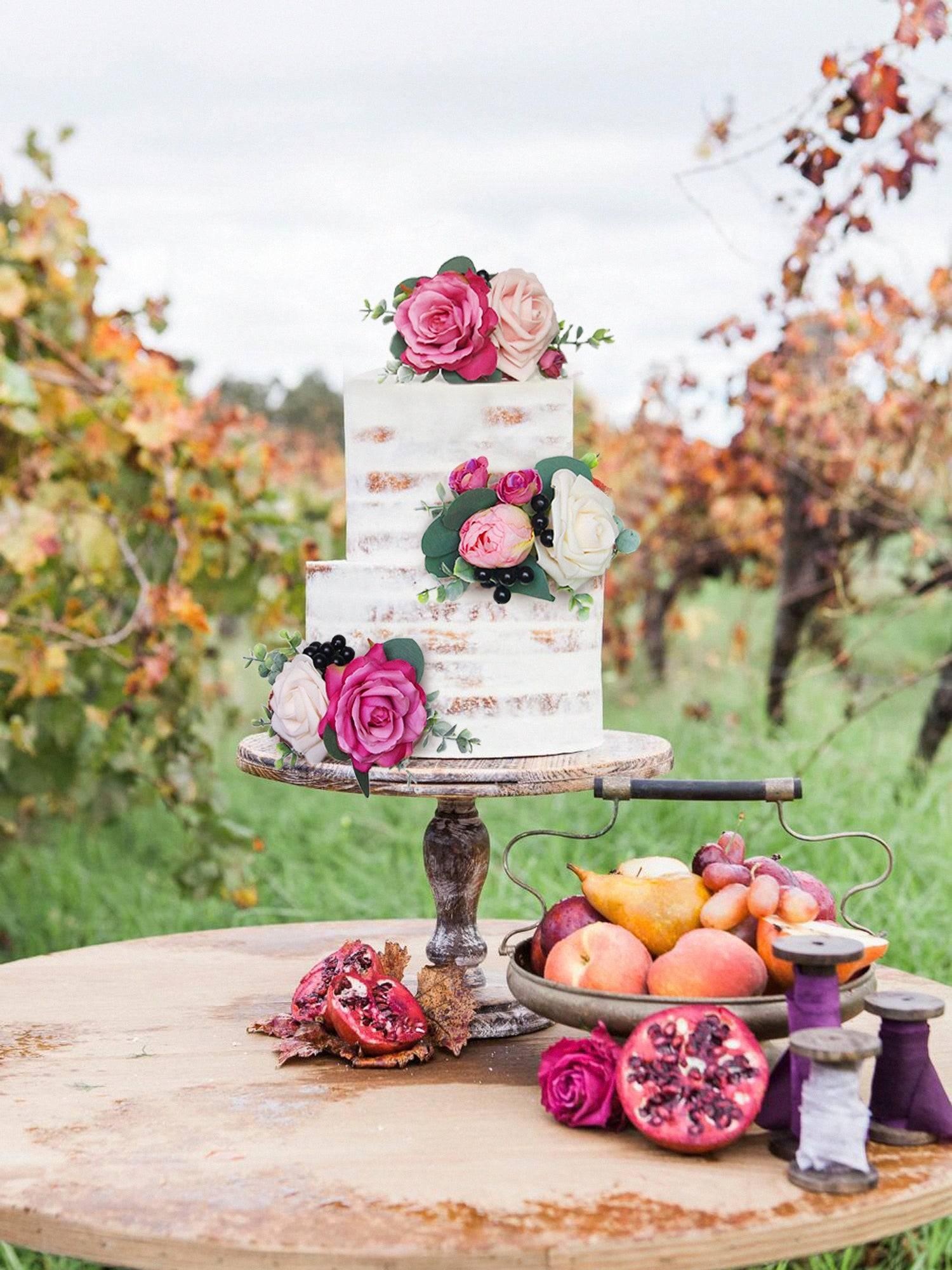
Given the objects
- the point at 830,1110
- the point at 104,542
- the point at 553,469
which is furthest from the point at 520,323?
the point at 104,542

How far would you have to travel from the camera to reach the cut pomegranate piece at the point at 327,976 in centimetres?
191

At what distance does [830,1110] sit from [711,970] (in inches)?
8.2

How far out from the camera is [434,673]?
184 cm

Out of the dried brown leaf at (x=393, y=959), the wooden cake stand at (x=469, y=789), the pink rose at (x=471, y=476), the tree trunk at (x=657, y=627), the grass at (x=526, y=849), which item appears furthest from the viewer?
the tree trunk at (x=657, y=627)

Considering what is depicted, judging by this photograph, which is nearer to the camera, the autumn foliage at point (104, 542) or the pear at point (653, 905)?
the pear at point (653, 905)

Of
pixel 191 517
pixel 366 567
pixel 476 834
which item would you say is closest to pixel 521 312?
pixel 366 567

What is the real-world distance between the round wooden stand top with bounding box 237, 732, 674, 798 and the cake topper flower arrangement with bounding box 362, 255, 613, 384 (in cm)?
49

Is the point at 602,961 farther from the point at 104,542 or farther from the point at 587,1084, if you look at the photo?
the point at 104,542

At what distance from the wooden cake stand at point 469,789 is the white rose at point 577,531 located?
0.24 metres

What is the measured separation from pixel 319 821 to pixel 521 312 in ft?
11.2

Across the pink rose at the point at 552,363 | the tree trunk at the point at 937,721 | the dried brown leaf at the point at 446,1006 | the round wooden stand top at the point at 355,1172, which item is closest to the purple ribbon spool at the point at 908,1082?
the round wooden stand top at the point at 355,1172

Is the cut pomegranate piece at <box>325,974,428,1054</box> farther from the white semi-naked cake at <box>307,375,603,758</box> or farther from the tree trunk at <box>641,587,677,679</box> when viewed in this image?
the tree trunk at <box>641,587,677,679</box>

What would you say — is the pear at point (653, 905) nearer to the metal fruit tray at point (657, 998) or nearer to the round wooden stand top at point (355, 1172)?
the metal fruit tray at point (657, 998)

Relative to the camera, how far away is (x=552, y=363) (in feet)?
6.34
